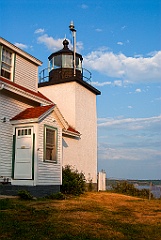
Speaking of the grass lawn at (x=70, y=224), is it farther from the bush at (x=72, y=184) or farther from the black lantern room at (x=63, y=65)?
the black lantern room at (x=63, y=65)

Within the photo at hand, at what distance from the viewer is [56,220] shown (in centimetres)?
750

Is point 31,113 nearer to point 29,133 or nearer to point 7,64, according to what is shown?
point 29,133

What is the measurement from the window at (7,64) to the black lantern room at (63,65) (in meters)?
5.87

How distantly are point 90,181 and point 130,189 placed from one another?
312cm

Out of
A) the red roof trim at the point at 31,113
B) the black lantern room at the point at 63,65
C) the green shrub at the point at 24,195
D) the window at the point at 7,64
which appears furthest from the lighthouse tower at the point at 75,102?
the green shrub at the point at 24,195

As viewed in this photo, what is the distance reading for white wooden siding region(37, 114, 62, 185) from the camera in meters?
12.9

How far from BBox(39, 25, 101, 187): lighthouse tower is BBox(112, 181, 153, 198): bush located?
76.7 inches

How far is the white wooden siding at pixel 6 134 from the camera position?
12750 millimetres

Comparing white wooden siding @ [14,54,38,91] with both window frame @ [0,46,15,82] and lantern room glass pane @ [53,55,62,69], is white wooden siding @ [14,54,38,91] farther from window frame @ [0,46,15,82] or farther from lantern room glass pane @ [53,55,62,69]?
lantern room glass pane @ [53,55,62,69]

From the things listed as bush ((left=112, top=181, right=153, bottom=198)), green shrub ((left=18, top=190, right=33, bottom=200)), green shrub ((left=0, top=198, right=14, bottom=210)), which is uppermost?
green shrub ((left=18, top=190, right=33, bottom=200))

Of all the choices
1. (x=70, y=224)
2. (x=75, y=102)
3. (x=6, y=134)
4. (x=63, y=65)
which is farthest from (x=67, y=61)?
(x=70, y=224)

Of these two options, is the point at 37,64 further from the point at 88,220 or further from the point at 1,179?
the point at 88,220

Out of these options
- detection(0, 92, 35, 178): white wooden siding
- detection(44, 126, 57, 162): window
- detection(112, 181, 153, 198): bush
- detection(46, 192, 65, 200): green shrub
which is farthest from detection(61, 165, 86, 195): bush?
detection(112, 181, 153, 198): bush

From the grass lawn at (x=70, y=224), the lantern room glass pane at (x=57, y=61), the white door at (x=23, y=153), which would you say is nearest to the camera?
the grass lawn at (x=70, y=224)
